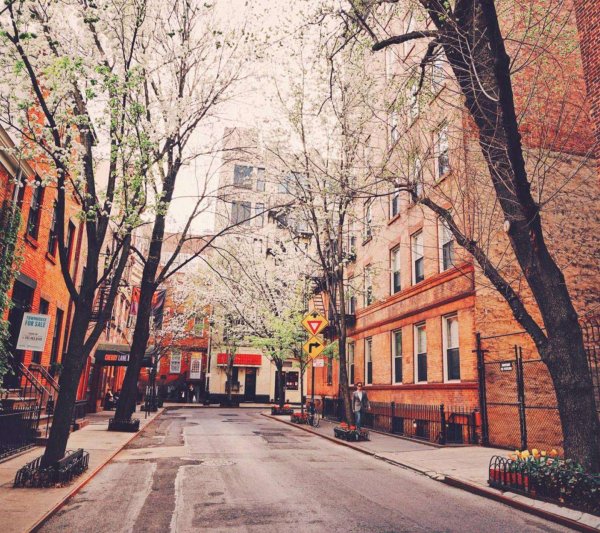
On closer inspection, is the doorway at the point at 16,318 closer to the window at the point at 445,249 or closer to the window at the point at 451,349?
the window at the point at 451,349

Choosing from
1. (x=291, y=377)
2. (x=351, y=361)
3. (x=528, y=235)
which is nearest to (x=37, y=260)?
(x=528, y=235)

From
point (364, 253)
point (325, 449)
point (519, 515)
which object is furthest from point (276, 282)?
point (519, 515)

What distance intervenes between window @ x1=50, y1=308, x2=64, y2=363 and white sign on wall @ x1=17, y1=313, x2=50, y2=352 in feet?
31.2

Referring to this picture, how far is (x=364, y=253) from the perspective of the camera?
25719mm

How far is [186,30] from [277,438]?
1329 cm

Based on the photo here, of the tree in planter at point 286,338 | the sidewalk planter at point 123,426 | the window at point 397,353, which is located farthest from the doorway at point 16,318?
the window at point 397,353

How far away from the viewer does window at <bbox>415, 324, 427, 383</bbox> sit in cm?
A: 1853

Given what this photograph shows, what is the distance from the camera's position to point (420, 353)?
18891 mm

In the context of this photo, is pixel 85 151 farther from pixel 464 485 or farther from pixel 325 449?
pixel 325 449

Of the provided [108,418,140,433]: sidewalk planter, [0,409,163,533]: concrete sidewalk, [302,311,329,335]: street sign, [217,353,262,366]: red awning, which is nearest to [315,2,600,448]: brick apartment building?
[302,311,329,335]: street sign

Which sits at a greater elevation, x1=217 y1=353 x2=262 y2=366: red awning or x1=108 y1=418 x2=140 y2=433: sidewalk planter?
x1=217 y1=353 x2=262 y2=366: red awning

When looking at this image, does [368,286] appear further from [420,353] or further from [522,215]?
[522,215]

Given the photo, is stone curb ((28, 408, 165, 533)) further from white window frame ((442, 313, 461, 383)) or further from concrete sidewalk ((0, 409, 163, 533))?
white window frame ((442, 313, 461, 383))

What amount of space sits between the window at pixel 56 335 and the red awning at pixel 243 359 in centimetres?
2975
